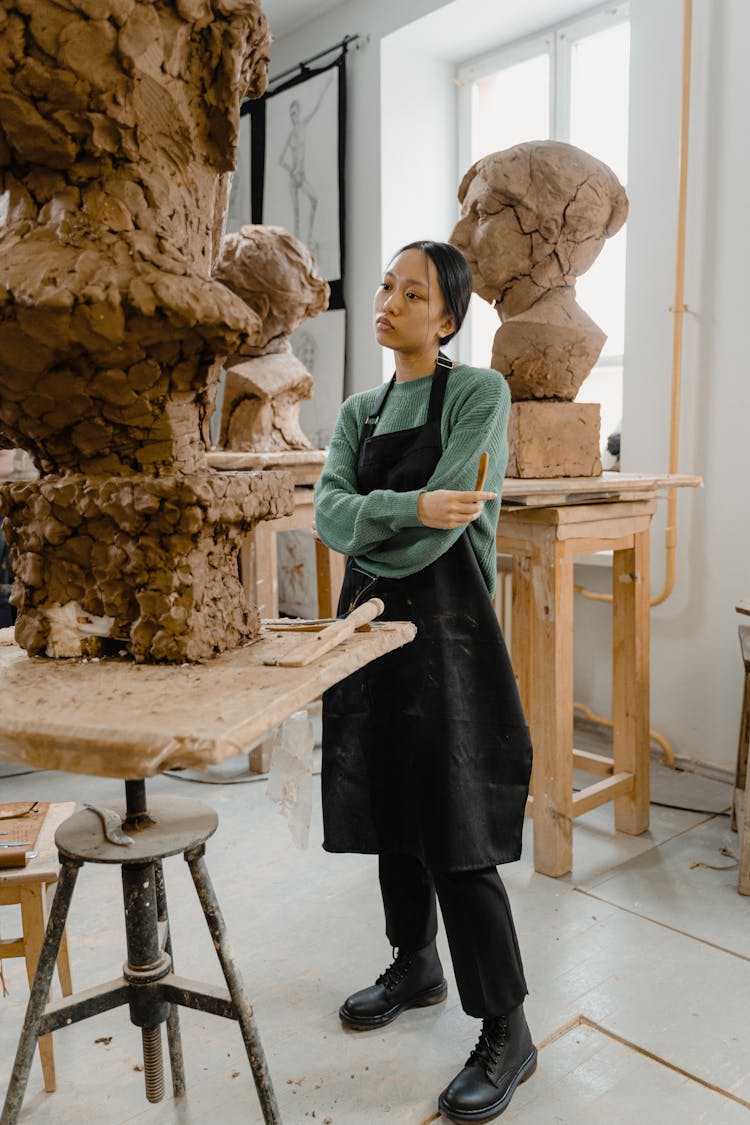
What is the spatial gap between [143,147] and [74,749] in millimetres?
970

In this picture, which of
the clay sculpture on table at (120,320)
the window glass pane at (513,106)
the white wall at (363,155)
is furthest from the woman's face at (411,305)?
the white wall at (363,155)

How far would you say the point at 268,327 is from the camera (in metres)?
3.84

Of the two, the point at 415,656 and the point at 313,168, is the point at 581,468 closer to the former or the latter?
the point at 415,656

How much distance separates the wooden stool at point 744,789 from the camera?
269 cm

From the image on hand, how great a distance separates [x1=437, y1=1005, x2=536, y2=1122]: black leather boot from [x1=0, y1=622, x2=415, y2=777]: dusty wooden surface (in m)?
0.89

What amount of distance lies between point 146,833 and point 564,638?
160 centimetres

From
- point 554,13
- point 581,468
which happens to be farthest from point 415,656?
point 554,13

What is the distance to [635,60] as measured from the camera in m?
3.62

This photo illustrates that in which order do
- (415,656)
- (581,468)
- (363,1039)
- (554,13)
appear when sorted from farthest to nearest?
(554,13)
(581,468)
(363,1039)
(415,656)

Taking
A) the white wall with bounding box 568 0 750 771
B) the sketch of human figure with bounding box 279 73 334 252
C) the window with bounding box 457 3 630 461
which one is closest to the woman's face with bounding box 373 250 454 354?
the white wall with bounding box 568 0 750 771

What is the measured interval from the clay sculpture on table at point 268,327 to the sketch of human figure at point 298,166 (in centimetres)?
155

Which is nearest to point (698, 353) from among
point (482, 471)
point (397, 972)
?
point (482, 471)

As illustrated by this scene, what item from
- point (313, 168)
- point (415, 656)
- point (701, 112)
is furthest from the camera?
point (313, 168)

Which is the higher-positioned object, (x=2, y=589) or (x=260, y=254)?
(x=260, y=254)
